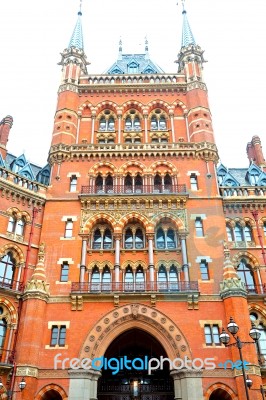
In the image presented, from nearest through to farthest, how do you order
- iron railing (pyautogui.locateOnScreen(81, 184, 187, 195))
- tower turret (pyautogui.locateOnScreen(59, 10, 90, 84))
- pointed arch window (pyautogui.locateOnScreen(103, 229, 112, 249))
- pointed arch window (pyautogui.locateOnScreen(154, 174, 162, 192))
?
pointed arch window (pyautogui.locateOnScreen(103, 229, 112, 249))
iron railing (pyautogui.locateOnScreen(81, 184, 187, 195))
pointed arch window (pyautogui.locateOnScreen(154, 174, 162, 192))
tower turret (pyautogui.locateOnScreen(59, 10, 90, 84))

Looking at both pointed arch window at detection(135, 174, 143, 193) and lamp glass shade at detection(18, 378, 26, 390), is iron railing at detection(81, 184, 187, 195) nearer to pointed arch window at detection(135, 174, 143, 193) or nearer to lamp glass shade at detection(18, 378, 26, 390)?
pointed arch window at detection(135, 174, 143, 193)

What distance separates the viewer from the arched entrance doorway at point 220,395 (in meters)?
24.0

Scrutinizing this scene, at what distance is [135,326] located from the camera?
25969 mm

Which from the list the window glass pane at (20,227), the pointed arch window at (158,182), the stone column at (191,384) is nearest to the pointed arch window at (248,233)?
the pointed arch window at (158,182)

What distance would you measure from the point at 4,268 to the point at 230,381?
16.2 metres

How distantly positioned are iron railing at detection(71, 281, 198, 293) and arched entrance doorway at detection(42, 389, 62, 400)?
20.2 ft

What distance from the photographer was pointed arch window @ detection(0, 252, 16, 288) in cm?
2698

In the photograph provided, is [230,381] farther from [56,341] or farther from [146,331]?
[56,341]

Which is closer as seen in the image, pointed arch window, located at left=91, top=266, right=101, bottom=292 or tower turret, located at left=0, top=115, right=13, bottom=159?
pointed arch window, located at left=91, top=266, right=101, bottom=292

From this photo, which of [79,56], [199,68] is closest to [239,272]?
[199,68]

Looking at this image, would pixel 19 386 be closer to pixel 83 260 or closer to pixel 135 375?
pixel 83 260

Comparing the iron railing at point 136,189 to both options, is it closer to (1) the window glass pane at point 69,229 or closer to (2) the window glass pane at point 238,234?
(1) the window glass pane at point 69,229

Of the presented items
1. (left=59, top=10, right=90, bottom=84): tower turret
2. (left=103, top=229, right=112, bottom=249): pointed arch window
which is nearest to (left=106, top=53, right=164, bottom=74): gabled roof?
(left=59, top=10, right=90, bottom=84): tower turret

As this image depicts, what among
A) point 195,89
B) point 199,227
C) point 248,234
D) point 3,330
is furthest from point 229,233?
point 3,330
